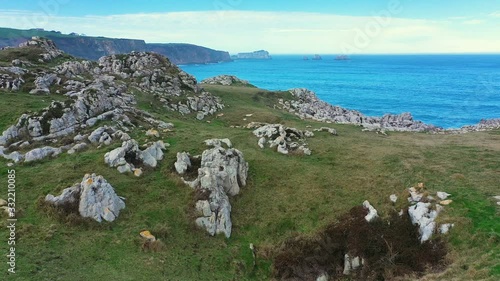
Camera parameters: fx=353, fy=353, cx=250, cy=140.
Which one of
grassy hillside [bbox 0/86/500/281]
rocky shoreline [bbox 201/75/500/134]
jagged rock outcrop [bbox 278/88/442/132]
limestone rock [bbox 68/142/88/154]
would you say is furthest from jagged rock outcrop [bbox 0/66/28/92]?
jagged rock outcrop [bbox 278/88/442/132]

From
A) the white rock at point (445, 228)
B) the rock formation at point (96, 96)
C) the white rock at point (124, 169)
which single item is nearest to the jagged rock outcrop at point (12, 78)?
the rock formation at point (96, 96)

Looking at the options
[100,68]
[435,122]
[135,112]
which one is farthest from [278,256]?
[435,122]

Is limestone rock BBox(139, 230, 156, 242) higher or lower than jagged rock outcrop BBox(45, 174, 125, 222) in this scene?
lower

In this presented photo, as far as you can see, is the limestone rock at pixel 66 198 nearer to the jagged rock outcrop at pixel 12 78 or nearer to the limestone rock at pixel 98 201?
the limestone rock at pixel 98 201

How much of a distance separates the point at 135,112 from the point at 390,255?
3911 centimetres

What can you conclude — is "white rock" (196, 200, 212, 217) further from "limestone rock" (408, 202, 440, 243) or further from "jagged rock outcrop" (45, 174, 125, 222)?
"limestone rock" (408, 202, 440, 243)

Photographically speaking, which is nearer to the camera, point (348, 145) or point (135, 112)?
point (348, 145)

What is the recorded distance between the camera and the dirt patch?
2409cm

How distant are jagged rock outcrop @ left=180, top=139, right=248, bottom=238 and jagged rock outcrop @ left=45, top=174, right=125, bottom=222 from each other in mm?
6550

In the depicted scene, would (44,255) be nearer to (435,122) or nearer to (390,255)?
(390,255)

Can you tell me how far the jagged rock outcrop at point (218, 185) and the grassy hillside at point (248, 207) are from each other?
0.84 m

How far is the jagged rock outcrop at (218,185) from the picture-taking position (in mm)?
28141

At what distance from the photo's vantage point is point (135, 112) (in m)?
51.0

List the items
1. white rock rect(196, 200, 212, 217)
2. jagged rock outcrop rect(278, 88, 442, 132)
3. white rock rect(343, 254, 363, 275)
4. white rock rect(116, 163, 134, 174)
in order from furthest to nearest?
jagged rock outcrop rect(278, 88, 442, 132)
white rock rect(116, 163, 134, 174)
white rock rect(196, 200, 212, 217)
white rock rect(343, 254, 363, 275)
